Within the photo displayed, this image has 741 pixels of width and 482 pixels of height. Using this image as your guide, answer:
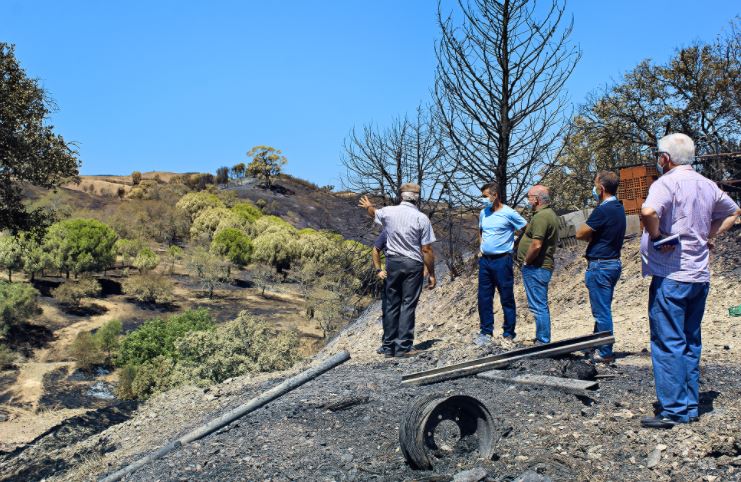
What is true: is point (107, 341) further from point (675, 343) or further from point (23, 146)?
point (675, 343)

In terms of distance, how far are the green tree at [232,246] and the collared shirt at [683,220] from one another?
4571cm

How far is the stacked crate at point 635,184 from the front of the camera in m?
15.9

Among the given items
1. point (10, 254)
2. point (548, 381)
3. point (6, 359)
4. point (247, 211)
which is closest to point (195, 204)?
point (247, 211)

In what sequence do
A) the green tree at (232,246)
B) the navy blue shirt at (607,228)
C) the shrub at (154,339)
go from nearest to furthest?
the navy blue shirt at (607,228) → the shrub at (154,339) → the green tree at (232,246)

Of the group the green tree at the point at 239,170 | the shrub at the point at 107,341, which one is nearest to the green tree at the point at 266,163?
the green tree at the point at 239,170

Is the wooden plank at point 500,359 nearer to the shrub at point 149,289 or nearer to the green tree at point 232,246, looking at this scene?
the shrub at point 149,289

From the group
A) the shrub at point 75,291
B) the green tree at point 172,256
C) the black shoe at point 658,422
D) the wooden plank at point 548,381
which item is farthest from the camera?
the green tree at point 172,256

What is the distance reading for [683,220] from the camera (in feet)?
14.9

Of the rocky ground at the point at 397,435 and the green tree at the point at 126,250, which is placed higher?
the green tree at the point at 126,250

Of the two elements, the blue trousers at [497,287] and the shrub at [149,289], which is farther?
the shrub at [149,289]

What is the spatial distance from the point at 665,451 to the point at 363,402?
247 centimetres

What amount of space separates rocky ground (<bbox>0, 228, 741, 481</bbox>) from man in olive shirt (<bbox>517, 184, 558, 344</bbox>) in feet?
2.50

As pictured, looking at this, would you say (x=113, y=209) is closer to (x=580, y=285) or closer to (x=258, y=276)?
(x=258, y=276)

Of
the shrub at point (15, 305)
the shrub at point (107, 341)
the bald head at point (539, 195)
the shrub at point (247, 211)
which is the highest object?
the shrub at point (247, 211)
